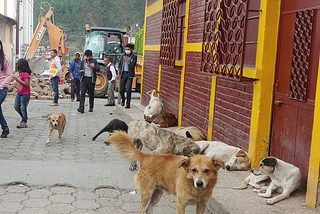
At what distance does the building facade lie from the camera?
5.37 meters

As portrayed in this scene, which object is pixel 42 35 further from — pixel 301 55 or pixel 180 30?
pixel 301 55

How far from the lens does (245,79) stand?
6.65 meters

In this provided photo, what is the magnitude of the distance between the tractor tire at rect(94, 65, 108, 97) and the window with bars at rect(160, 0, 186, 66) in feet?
30.7

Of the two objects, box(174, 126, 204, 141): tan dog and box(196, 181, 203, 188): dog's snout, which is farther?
box(174, 126, 204, 141): tan dog

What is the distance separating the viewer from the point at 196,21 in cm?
982

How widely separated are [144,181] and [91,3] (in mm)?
89848

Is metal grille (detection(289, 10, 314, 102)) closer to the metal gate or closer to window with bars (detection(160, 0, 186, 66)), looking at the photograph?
the metal gate

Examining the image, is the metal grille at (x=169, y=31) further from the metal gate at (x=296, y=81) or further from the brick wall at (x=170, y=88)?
the metal gate at (x=296, y=81)

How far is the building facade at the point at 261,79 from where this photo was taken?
17.6 feet

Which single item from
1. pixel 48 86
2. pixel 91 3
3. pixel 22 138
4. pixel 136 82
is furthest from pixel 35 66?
pixel 91 3

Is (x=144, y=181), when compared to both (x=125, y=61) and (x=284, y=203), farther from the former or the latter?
(x=125, y=61)

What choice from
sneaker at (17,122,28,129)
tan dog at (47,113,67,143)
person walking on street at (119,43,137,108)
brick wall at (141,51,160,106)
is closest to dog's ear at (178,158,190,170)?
tan dog at (47,113,67,143)

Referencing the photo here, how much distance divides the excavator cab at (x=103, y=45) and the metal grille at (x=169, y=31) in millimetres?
9404

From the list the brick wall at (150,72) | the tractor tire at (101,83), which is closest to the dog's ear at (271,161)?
the brick wall at (150,72)
